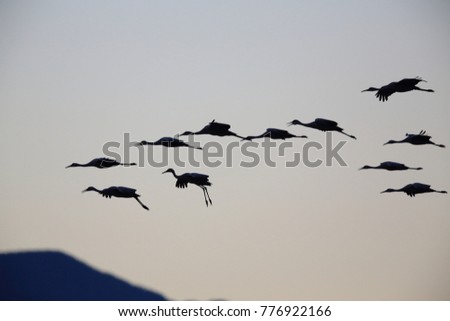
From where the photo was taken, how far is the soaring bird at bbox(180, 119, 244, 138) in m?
5.67

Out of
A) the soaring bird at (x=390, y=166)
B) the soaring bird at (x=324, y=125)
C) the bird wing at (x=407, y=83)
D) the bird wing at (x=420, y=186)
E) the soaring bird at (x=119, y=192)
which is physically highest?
the bird wing at (x=407, y=83)

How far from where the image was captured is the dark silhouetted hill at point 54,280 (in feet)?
18.8

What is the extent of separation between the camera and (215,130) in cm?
568

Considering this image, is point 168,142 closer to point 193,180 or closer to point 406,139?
point 193,180

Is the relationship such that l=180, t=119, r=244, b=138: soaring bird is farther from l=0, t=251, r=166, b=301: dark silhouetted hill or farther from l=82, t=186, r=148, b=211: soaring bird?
l=0, t=251, r=166, b=301: dark silhouetted hill

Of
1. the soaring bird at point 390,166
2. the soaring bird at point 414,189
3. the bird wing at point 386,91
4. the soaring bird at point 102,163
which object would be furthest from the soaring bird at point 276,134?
the soaring bird at point 102,163

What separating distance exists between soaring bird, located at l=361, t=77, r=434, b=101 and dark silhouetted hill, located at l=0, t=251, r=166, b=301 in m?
2.62

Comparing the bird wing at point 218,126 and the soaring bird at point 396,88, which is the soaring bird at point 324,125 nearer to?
the soaring bird at point 396,88

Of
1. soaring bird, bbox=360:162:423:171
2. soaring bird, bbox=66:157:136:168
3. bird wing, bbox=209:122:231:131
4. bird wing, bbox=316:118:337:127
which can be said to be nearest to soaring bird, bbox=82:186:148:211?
soaring bird, bbox=66:157:136:168

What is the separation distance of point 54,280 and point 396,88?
3391 millimetres

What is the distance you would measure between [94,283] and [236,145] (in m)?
1.70

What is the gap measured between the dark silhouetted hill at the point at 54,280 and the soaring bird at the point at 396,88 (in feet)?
8.61
